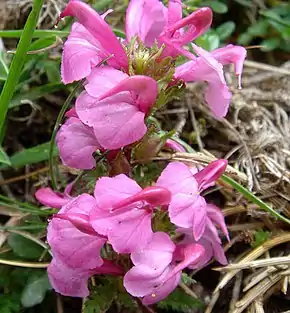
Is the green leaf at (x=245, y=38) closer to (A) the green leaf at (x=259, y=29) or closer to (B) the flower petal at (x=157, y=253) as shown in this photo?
(A) the green leaf at (x=259, y=29)

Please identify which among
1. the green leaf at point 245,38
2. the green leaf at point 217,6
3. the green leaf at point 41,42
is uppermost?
the green leaf at point 41,42

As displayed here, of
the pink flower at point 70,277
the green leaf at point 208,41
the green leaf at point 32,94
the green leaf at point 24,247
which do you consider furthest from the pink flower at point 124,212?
the green leaf at point 208,41

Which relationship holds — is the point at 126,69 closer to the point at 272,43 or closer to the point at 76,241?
the point at 76,241

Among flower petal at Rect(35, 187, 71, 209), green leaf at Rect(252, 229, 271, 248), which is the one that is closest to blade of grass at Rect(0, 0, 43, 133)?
flower petal at Rect(35, 187, 71, 209)

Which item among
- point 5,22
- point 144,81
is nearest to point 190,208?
point 144,81

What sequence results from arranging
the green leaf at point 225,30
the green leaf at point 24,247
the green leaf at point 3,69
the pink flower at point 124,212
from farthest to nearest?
1. the green leaf at point 225,30
2. the green leaf at point 3,69
3. the green leaf at point 24,247
4. the pink flower at point 124,212

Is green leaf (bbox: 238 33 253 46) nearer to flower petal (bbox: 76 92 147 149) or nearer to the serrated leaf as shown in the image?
the serrated leaf
